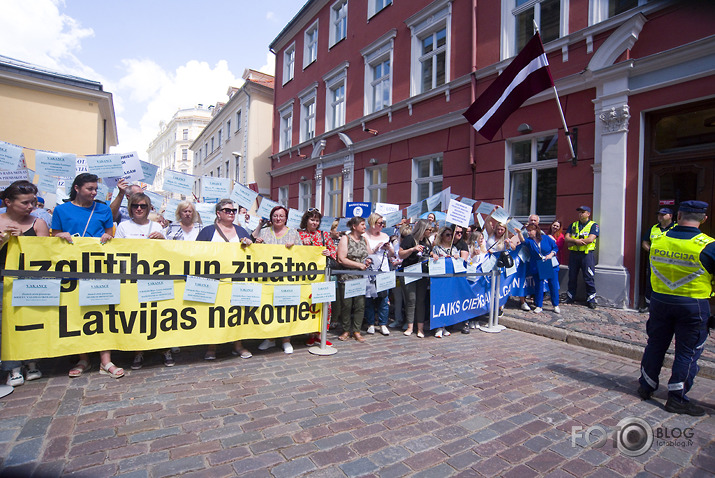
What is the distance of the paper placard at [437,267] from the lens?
5.80 m

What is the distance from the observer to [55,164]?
534 cm

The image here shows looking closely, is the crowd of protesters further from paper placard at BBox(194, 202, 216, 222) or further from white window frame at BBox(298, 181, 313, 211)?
white window frame at BBox(298, 181, 313, 211)

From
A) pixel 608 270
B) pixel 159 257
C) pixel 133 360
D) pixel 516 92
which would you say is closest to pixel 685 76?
pixel 516 92

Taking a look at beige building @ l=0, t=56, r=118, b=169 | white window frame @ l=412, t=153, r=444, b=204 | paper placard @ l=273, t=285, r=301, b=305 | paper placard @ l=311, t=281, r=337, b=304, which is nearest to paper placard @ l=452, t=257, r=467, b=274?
paper placard @ l=311, t=281, r=337, b=304

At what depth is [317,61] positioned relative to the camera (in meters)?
17.8

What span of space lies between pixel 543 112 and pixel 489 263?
4.38m

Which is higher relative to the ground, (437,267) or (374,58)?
(374,58)

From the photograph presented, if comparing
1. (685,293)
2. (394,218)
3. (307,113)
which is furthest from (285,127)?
(685,293)

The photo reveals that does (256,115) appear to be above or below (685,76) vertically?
above

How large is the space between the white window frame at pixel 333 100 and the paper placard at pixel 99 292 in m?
13.0

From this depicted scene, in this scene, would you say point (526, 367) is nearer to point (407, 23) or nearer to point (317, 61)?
point (407, 23)

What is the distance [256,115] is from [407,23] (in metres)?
14.1

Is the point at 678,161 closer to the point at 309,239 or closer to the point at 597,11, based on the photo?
the point at 597,11

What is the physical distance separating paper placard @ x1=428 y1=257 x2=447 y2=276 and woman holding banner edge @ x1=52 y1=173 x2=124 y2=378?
403 cm
